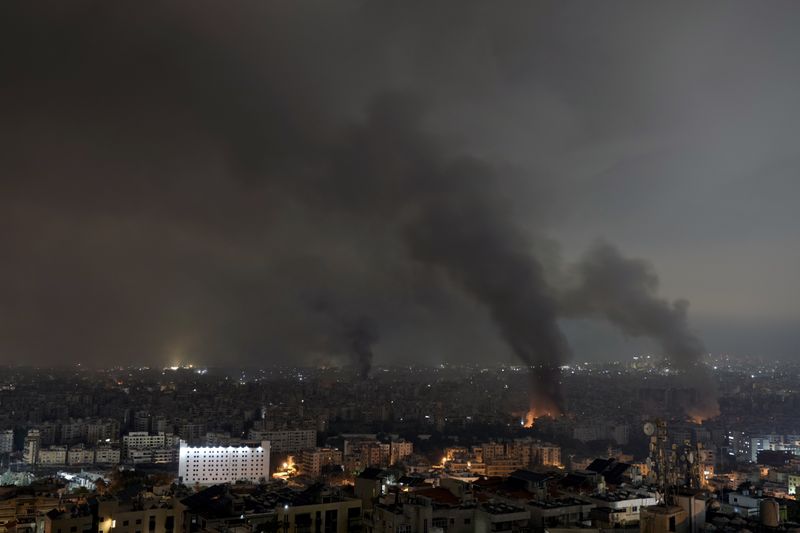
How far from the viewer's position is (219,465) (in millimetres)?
17609

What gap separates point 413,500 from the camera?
7.82 meters

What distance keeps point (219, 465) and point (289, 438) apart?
19.0 feet

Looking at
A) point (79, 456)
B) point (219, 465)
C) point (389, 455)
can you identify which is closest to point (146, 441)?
point (79, 456)

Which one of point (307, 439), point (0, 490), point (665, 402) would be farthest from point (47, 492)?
point (665, 402)

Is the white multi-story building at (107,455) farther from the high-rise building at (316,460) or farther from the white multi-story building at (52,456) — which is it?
the high-rise building at (316,460)

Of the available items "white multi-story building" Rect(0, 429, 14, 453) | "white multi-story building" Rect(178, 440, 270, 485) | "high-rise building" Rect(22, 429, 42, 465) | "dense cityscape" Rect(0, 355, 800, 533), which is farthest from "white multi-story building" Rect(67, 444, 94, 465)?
"white multi-story building" Rect(178, 440, 270, 485)

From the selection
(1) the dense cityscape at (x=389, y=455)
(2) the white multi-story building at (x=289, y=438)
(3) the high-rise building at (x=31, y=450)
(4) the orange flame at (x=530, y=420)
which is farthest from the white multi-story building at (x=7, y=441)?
(4) the orange flame at (x=530, y=420)

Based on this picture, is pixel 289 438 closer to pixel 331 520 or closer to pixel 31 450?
pixel 31 450

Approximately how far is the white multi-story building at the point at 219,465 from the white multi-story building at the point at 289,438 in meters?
4.35

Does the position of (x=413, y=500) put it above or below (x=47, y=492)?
above

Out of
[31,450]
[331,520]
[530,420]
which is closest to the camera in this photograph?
[331,520]

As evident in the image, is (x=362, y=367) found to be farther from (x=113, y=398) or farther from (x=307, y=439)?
(x=307, y=439)

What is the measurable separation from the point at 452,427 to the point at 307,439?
6.53 metres

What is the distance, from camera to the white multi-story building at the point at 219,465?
17422mm
